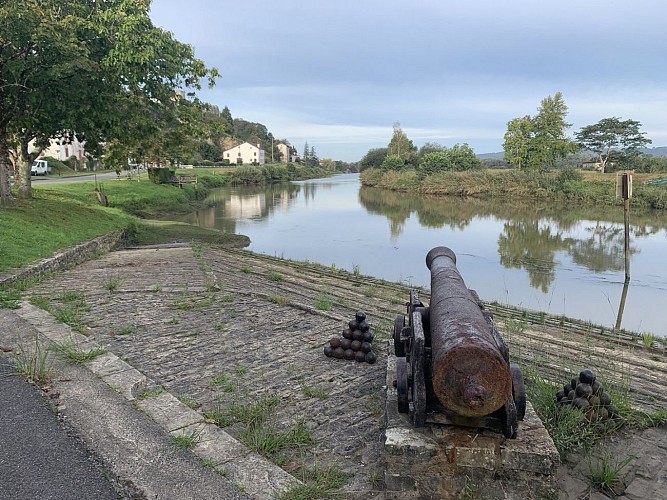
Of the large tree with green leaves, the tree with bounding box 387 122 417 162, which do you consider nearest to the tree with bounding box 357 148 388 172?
the tree with bounding box 387 122 417 162

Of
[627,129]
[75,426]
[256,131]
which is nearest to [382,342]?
[75,426]

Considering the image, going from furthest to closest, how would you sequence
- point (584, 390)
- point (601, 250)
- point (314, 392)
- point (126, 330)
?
1. point (601, 250)
2. point (126, 330)
3. point (314, 392)
4. point (584, 390)

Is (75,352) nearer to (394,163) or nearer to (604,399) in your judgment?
(604,399)

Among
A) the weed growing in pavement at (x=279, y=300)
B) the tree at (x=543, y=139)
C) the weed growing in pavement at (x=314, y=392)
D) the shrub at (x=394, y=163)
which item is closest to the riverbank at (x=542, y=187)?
the tree at (x=543, y=139)

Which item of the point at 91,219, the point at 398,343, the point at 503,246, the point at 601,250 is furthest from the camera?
the point at 503,246

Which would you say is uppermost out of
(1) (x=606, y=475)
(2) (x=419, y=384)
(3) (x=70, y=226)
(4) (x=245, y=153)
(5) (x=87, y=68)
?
(4) (x=245, y=153)

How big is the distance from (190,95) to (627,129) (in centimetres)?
4730

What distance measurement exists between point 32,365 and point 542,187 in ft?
142

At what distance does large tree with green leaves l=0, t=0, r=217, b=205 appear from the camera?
34.8 feet

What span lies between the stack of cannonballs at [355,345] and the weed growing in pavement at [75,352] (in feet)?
7.74

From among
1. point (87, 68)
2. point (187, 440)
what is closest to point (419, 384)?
point (187, 440)

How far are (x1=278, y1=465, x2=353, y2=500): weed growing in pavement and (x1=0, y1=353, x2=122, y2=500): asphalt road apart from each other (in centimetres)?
101

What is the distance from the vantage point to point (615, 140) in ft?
158

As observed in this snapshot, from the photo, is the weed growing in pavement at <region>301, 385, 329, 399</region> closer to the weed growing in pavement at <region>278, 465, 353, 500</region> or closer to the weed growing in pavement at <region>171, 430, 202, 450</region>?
the weed growing in pavement at <region>278, 465, 353, 500</region>
